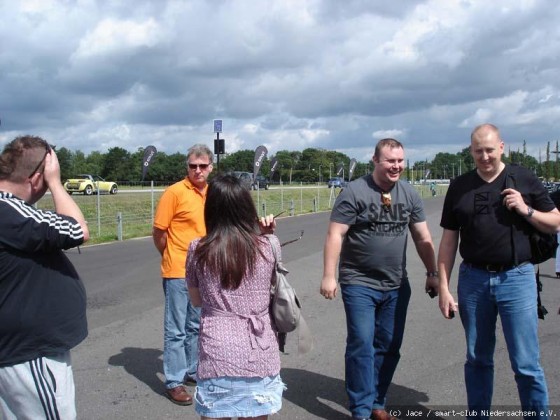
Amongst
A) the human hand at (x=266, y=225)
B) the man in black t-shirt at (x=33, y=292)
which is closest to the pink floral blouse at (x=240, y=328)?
the human hand at (x=266, y=225)

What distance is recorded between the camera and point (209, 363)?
8.52 ft

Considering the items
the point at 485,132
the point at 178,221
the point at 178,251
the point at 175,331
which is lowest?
the point at 175,331

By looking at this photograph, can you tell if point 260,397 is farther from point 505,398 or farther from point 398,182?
point 505,398

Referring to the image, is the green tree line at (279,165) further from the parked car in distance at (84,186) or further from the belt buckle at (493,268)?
the belt buckle at (493,268)

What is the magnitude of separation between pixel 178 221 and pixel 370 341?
68.5 inches

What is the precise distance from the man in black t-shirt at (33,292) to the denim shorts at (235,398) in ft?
2.02

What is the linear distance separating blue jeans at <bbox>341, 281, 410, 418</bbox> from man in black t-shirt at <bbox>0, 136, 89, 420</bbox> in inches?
77.7

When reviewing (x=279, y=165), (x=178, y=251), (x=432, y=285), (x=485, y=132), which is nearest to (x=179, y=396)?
(x=178, y=251)

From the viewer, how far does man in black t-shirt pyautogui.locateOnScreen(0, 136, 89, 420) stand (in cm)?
234

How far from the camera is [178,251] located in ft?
14.4

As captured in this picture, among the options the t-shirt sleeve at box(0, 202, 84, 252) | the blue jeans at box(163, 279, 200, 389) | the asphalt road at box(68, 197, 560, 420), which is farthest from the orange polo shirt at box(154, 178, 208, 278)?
the t-shirt sleeve at box(0, 202, 84, 252)

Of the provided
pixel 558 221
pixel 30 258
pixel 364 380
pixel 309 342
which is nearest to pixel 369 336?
pixel 364 380

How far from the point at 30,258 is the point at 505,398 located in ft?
11.5

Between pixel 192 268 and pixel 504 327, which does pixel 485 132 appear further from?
pixel 192 268
